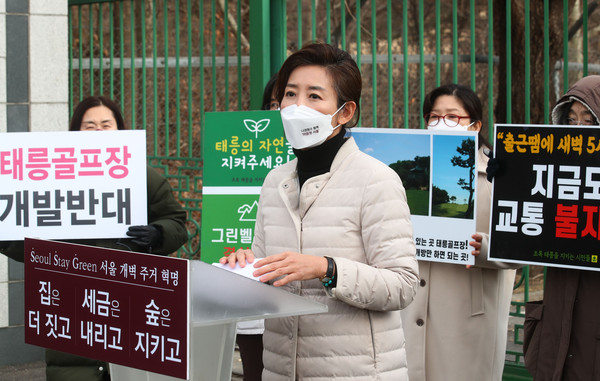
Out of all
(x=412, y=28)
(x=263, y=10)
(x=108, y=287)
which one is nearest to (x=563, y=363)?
(x=108, y=287)

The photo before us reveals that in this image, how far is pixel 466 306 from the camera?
4.11 m

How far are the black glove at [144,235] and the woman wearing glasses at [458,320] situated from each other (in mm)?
1310

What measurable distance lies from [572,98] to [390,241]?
1.46m

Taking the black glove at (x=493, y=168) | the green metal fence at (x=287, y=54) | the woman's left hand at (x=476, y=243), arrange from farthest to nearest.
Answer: the green metal fence at (x=287, y=54)
the woman's left hand at (x=476, y=243)
the black glove at (x=493, y=168)

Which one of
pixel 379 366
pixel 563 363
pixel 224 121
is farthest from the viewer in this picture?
pixel 224 121

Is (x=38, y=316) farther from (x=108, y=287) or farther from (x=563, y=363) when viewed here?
(x=563, y=363)

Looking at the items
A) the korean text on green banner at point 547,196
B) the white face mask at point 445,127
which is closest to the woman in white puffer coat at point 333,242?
the korean text on green banner at point 547,196

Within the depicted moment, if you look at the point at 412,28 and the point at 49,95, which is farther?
the point at 412,28

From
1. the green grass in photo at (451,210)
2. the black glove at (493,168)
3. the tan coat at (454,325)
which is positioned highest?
the black glove at (493,168)

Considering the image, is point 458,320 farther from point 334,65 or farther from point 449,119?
point 334,65

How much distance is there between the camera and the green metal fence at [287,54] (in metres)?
5.80

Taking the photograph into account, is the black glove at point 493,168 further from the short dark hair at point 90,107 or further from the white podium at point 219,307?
the short dark hair at point 90,107

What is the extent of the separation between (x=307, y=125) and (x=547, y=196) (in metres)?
1.47

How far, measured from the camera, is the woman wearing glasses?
411 centimetres
